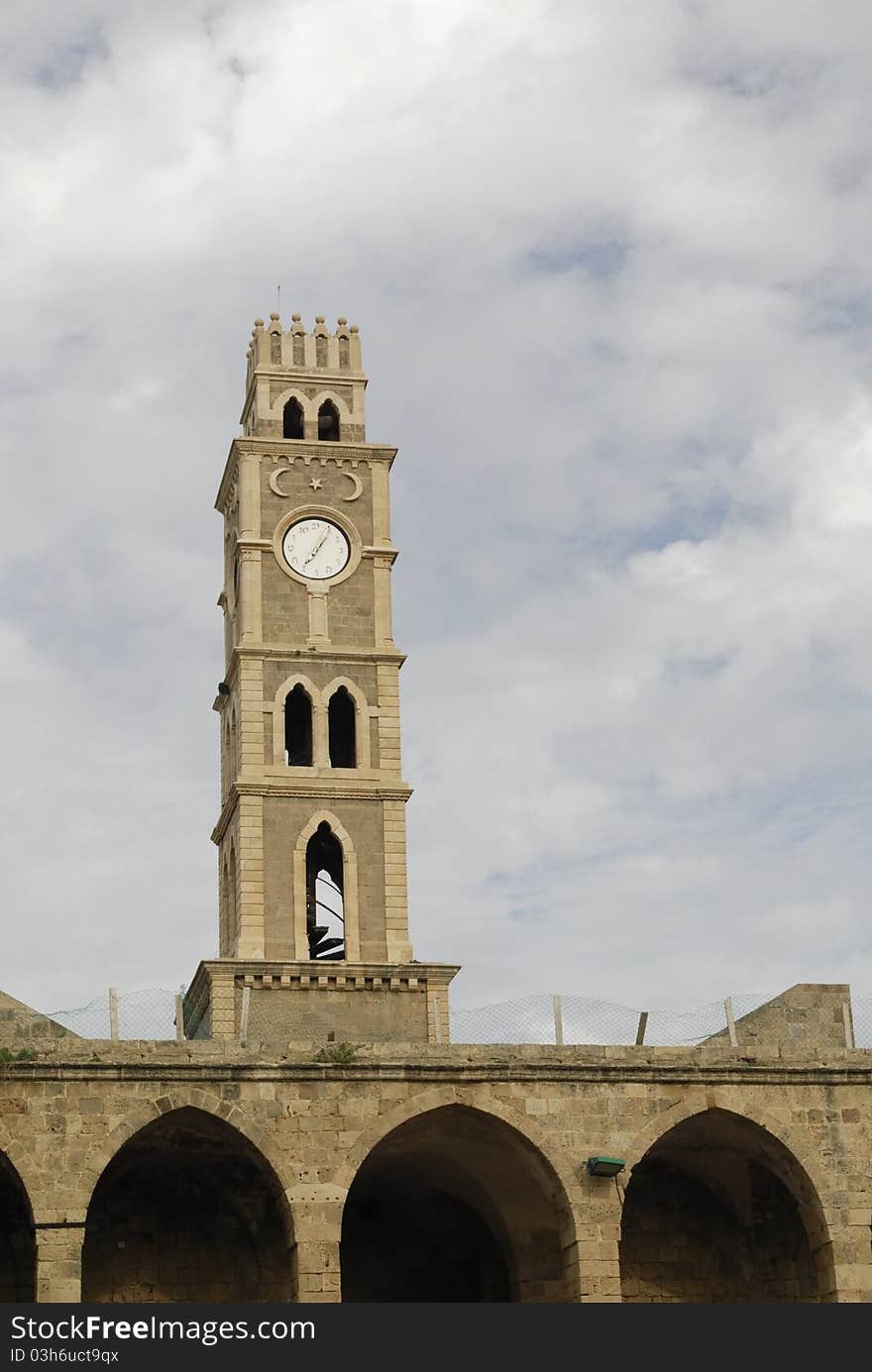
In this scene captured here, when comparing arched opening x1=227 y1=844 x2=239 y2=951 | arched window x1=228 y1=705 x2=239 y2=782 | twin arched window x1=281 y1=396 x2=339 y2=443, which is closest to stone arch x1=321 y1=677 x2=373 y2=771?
arched window x1=228 y1=705 x2=239 y2=782

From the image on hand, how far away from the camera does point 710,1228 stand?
Answer: 36500 millimetres

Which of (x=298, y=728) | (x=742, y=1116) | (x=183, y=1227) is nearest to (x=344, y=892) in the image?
(x=298, y=728)

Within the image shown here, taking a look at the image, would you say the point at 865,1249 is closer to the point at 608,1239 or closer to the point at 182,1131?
the point at 608,1239

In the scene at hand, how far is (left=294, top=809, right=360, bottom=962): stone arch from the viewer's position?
149 feet

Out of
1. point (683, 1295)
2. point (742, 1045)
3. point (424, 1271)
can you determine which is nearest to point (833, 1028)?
point (742, 1045)

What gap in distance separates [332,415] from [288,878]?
12070 millimetres

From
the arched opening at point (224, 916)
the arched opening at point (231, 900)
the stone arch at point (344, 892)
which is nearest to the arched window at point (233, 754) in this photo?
the arched opening at point (231, 900)

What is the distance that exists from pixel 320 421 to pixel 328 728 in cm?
817

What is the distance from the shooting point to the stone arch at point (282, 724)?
154ft

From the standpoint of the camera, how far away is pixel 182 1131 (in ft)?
110

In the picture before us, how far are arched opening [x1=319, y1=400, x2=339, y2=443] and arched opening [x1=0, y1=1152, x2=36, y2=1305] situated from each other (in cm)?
2243

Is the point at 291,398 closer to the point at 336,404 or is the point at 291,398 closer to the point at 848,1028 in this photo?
the point at 336,404

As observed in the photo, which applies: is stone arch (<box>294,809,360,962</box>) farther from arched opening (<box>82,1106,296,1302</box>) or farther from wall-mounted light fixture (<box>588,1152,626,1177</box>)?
wall-mounted light fixture (<box>588,1152,626,1177</box>)

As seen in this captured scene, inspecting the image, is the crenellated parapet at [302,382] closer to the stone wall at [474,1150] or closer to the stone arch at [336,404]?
the stone arch at [336,404]
